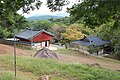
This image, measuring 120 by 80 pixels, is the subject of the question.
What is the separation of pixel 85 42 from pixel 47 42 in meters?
6.37

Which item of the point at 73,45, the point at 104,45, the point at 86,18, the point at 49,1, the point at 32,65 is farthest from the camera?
the point at 73,45

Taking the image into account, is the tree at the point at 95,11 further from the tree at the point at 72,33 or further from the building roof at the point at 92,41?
the tree at the point at 72,33

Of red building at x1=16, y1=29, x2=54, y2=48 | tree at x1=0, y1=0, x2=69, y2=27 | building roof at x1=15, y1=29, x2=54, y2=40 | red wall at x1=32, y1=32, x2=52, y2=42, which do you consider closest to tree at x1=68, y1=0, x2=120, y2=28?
tree at x1=0, y1=0, x2=69, y2=27

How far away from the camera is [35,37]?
3378cm

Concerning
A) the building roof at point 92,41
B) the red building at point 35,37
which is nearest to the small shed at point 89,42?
the building roof at point 92,41

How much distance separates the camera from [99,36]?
37.1 metres

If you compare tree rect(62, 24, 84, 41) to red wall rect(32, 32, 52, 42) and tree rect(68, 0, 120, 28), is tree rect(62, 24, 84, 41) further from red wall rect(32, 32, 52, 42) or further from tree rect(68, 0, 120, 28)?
tree rect(68, 0, 120, 28)

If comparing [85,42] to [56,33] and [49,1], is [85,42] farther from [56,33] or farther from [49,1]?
[49,1]

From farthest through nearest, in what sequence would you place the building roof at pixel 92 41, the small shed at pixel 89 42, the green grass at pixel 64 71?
the building roof at pixel 92 41 < the small shed at pixel 89 42 < the green grass at pixel 64 71

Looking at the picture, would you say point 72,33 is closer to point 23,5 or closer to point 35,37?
point 35,37

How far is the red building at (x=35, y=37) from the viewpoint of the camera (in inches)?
1304

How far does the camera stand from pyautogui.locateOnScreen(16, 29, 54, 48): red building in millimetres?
33112

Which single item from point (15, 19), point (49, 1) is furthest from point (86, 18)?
point (15, 19)

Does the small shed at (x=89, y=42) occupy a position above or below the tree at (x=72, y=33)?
below
